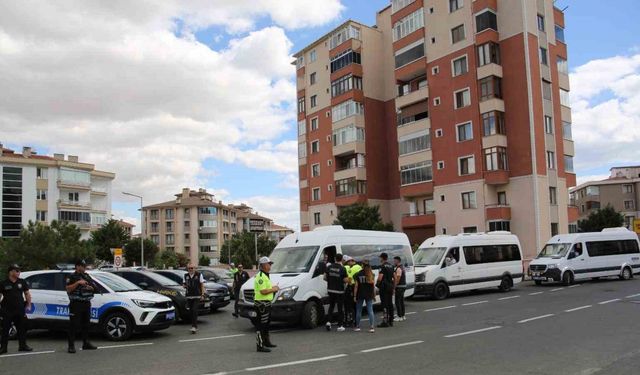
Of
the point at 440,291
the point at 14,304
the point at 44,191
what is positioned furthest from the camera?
the point at 44,191

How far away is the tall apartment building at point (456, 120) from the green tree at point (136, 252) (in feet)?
74.2

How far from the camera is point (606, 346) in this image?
9922 mm

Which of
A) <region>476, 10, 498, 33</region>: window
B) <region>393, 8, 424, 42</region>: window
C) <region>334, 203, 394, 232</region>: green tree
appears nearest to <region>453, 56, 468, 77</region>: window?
<region>476, 10, 498, 33</region>: window

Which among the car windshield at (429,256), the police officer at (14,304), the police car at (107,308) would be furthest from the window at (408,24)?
the police officer at (14,304)

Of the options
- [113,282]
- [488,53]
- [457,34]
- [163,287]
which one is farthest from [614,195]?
[113,282]

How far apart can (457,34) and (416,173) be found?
11874 millimetres

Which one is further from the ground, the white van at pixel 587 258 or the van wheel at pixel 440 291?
the white van at pixel 587 258

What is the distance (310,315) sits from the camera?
13.3 metres

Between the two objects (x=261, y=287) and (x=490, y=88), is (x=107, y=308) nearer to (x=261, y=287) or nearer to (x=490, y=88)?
(x=261, y=287)

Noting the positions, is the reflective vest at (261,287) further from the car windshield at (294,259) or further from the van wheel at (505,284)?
the van wheel at (505,284)

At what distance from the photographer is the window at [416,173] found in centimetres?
4578

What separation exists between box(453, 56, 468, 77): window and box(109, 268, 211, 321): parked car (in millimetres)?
32638

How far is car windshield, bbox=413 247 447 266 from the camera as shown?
70.9ft

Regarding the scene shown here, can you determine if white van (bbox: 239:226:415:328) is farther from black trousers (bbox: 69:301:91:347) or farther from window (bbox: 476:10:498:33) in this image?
window (bbox: 476:10:498:33)
